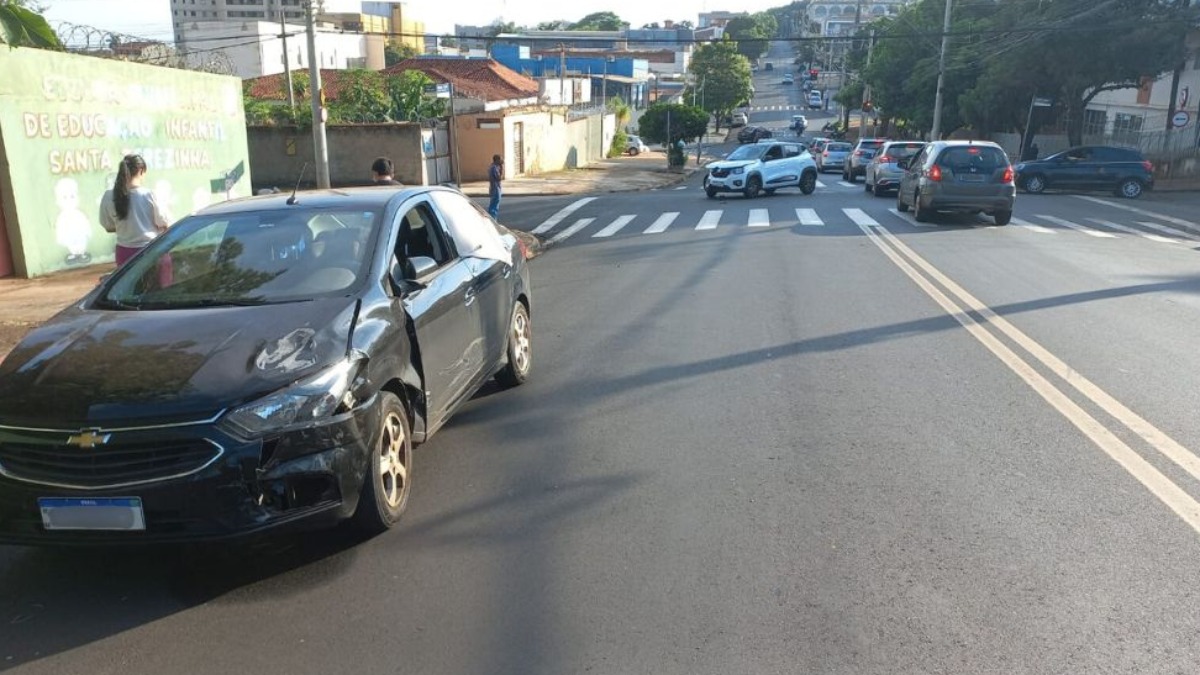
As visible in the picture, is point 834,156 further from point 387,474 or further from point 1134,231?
point 387,474

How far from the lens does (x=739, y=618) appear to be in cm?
376

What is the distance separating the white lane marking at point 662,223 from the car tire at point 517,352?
11.2 metres

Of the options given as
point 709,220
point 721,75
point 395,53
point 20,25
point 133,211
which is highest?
point 395,53

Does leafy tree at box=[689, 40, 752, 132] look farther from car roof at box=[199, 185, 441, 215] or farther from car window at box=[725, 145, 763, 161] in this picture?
car roof at box=[199, 185, 441, 215]

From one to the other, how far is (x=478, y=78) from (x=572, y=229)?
34.5 m

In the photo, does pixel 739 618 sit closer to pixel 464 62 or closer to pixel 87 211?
pixel 87 211

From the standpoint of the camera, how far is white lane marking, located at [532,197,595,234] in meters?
20.7

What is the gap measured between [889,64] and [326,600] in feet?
186

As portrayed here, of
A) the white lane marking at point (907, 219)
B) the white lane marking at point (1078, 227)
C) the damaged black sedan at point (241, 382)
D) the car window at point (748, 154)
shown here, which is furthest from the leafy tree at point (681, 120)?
the damaged black sedan at point (241, 382)

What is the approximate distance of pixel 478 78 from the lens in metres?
52.1

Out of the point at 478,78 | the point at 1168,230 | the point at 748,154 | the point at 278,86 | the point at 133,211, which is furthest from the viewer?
the point at 478,78

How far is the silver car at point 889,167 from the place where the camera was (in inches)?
1011

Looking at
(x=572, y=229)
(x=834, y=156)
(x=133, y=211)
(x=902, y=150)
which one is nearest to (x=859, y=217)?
(x=572, y=229)

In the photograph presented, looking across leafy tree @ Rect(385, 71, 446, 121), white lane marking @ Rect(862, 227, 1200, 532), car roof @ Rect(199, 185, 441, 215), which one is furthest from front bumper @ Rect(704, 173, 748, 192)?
car roof @ Rect(199, 185, 441, 215)
